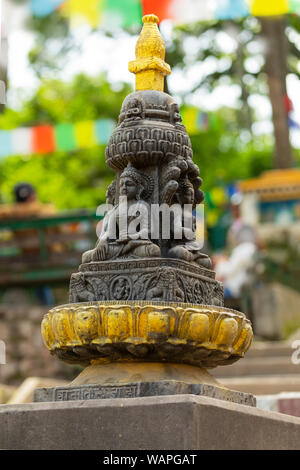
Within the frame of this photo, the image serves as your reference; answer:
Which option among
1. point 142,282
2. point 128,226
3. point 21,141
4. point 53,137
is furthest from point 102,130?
point 142,282

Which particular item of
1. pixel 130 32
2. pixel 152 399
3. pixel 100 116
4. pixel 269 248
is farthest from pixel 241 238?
pixel 100 116

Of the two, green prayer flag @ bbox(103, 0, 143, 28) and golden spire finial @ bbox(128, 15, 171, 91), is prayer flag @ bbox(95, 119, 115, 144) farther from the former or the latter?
golden spire finial @ bbox(128, 15, 171, 91)

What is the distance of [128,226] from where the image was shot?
5.85m

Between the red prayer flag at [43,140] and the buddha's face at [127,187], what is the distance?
1228 cm

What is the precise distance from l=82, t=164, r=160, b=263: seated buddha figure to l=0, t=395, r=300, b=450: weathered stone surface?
3.22 feet

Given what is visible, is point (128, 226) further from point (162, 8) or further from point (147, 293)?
point (162, 8)

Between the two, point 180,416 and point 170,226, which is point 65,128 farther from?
point 180,416

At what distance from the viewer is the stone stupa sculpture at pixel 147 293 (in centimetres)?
537

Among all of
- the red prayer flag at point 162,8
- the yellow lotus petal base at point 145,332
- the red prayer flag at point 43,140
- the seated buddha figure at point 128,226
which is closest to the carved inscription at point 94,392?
the yellow lotus petal base at point 145,332

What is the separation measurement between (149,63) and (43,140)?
12.2m

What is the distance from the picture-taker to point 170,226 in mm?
5930

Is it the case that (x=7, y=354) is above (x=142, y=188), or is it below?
above

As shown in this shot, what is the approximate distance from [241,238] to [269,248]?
388 centimetres
